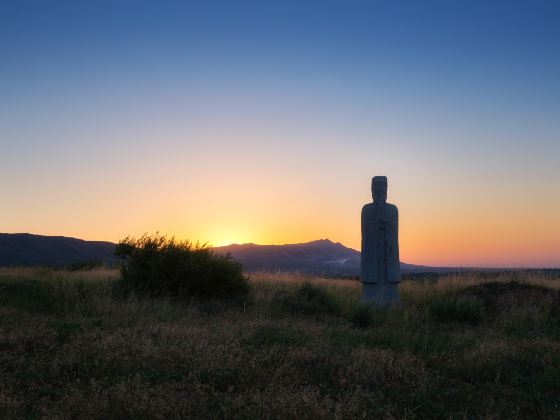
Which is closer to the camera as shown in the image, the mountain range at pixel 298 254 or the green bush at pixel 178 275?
the green bush at pixel 178 275

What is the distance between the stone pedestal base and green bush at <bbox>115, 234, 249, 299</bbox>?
3.45 meters

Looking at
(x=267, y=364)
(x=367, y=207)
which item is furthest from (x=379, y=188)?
(x=267, y=364)

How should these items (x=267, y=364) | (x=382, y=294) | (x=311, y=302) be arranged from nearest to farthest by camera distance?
(x=267, y=364) < (x=311, y=302) < (x=382, y=294)

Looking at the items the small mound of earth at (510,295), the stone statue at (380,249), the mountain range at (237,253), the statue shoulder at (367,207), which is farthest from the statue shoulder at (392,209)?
the mountain range at (237,253)

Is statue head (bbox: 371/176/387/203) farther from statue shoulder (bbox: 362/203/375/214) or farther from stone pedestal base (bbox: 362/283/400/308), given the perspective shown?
stone pedestal base (bbox: 362/283/400/308)

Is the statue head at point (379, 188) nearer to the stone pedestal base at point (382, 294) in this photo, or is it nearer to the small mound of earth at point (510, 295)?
the stone pedestal base at point (382, 294)

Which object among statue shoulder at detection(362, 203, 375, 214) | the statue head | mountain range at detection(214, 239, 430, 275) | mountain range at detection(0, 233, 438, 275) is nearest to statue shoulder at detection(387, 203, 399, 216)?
the statue head

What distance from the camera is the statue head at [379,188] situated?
15.5 m

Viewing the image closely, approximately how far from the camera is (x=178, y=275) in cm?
1488

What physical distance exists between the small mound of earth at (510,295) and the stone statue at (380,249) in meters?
2.16

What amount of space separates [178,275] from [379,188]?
6201 mm

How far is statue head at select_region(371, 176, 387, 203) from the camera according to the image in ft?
51.0

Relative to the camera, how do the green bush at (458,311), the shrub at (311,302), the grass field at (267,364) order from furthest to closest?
the shrub at (311,302) → the green bush at (458,311) → the grass field at (267,364)

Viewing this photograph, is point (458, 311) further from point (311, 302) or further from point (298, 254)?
point (298, 254)
